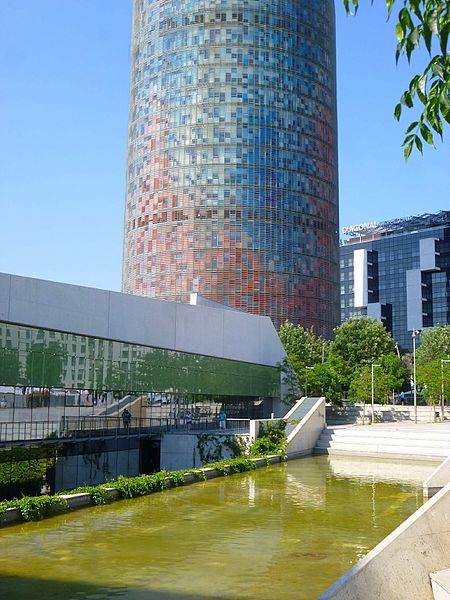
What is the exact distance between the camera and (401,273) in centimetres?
17900

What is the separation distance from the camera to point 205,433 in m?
38.2

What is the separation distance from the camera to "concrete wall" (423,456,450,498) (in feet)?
80.1

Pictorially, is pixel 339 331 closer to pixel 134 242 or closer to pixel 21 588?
pixel 134 242

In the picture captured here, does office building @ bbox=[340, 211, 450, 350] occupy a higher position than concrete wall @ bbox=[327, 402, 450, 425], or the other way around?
office building @ bbox=[340, 211, 450, 350]

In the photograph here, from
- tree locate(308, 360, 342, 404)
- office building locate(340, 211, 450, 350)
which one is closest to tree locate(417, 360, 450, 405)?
tree locate(308, 360, 342, 404)

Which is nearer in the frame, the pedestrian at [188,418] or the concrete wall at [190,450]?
the concrete wall at [190,450]

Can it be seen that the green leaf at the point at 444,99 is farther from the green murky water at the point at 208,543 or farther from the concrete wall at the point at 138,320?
the concrete wall at the point at 138,320

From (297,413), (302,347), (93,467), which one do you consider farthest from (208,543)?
(302,347)

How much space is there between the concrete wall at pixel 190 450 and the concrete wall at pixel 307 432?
153 inches

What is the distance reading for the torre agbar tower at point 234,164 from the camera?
390 feet

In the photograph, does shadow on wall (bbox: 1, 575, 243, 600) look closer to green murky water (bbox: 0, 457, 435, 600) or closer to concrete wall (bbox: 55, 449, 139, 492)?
green murky water (bbox: 0, 457, 435, 600)

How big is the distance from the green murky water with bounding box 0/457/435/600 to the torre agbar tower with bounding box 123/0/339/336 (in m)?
92.4

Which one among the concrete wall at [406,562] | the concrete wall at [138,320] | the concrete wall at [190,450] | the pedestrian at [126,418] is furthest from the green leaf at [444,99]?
the pedestrian at [126,418]

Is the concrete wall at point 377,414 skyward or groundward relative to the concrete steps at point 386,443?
skyward
